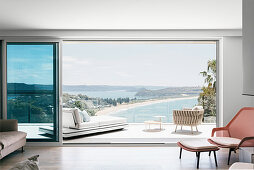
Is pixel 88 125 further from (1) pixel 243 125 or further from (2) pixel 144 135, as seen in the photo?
(1) pixel 243 125

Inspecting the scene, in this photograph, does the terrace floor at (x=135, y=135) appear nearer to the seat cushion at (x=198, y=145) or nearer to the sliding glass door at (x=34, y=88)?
the sliding glass door at (x=34, y=88)

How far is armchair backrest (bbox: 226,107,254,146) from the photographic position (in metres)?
4.55

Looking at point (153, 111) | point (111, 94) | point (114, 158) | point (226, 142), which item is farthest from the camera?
point (111, 94)

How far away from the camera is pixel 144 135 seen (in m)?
6.71

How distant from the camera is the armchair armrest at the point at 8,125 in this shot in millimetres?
4840

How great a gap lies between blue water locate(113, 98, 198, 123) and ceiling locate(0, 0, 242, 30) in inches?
171

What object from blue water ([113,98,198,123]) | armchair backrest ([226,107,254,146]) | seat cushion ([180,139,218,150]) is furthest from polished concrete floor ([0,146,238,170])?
blue water ([113,98,198,123])

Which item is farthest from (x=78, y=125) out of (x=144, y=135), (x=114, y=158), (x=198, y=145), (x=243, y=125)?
(x=243, y=125)

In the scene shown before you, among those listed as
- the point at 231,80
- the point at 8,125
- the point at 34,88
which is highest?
the point at 231,80

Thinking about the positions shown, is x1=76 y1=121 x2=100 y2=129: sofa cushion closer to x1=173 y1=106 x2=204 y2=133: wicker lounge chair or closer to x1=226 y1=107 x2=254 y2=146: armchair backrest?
x1=173 y1=106 x2=204 y2=133: wicker lounge chair

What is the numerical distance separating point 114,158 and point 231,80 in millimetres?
2929

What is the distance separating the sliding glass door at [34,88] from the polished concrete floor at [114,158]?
0.49 meters

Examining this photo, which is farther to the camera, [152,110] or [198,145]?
[152,110]

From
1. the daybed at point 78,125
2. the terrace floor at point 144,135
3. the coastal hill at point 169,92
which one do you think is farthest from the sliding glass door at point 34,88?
the coastal hill at point 169,92
